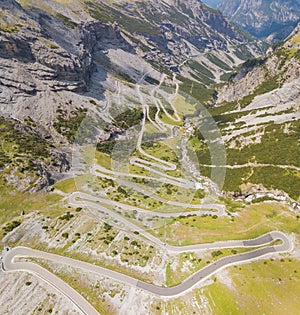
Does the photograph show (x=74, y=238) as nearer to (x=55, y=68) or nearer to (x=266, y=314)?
(x=266, y=314)

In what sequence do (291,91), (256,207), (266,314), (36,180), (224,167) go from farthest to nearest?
(291,91) → (224,167) → (36,180) → (256,207) → (266,314)

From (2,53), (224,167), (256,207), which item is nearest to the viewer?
(256,207)

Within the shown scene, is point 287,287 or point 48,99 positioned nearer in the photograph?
point 287,287

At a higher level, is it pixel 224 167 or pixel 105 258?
pixel 224 167

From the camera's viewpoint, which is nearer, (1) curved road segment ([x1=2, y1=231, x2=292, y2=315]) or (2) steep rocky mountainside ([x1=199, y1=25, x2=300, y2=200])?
(1) curved road segment ([x1=2, y1=231, x2=292, y2=315])

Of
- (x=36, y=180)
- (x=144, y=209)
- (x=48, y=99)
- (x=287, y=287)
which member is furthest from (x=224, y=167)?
(x=48, y=99)

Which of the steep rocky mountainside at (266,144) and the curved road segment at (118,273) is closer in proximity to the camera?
the curved road segment at (118,273)

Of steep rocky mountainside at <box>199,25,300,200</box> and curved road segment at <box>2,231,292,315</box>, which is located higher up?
steep rocky mountainside at <box>199,25,300,200</box>

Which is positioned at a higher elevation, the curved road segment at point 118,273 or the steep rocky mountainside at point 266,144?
the steep rocky mountainside at point 266,144

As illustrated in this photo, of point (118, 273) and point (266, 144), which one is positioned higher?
point (266, 144)

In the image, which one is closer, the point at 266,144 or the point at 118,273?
the point at 118,273

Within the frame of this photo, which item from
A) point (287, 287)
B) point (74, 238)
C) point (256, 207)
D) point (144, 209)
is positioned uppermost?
point (256, 207)
